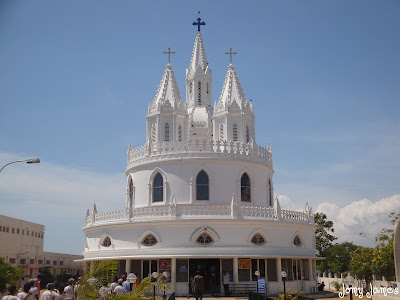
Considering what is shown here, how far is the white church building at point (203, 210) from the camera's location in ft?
95.6

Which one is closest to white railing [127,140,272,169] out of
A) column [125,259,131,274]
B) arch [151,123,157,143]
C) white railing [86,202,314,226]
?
arch [151,123,157,143]

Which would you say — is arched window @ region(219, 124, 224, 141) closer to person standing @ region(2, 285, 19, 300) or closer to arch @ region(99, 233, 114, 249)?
arch @ region(99, 233, 114, 249)

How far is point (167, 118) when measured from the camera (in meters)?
35.4

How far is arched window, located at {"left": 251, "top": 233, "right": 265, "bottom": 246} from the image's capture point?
30.0m

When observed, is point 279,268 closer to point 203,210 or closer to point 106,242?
point 203,210

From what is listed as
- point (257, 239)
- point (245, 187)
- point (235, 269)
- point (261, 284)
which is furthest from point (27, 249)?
point (261, 284)

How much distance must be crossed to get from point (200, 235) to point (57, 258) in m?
46.5

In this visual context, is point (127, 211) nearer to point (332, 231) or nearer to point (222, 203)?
point (222, 203)

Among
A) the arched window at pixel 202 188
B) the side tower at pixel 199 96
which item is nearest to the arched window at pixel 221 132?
the side tower at pixel 199 96

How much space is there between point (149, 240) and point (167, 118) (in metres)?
9.88

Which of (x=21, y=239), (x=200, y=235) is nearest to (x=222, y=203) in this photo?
(x=200, y=235)

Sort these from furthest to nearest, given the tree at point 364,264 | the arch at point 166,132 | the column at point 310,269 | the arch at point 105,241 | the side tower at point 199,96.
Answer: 1. the tree at point 364,264
2. the side tower at point 199,96
3. the arch at point 166,132
4. the column at point 310,269
5. the arch at point 105,241

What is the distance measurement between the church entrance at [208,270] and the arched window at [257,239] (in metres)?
2.62

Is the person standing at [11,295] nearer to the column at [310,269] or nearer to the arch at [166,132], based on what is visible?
the arch at [166,132]
